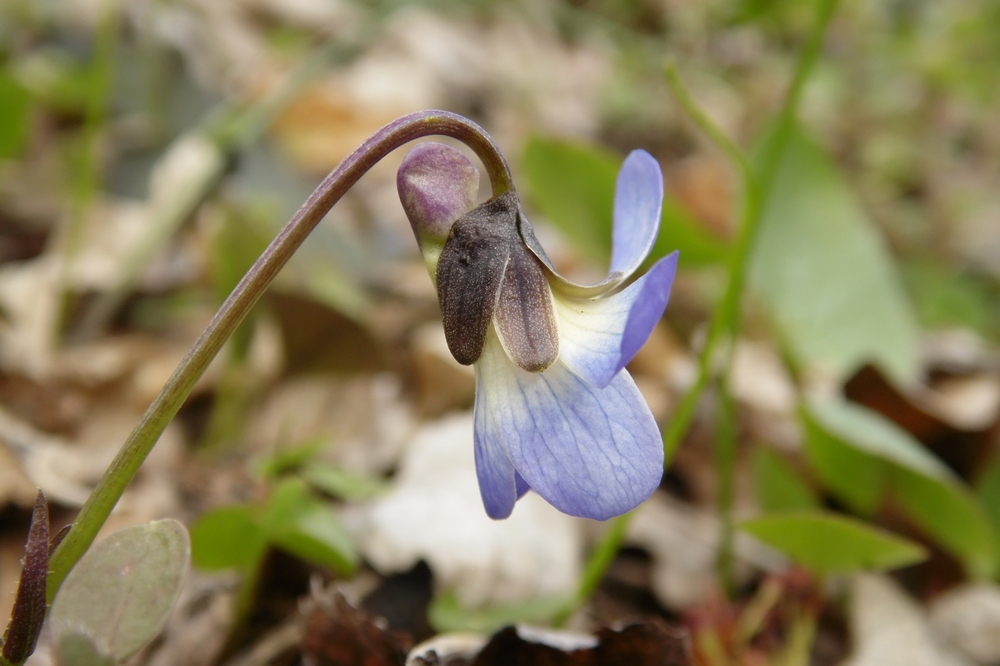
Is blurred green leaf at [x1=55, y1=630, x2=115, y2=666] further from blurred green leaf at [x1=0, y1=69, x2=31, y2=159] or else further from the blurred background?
blurred green leaf at [x1=0, y1=69, x2=31, y2=159]

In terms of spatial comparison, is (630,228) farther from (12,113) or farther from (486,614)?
(12,113)

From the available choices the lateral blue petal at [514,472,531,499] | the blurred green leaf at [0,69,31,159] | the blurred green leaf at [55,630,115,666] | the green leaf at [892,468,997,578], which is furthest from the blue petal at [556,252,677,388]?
the blurred green leaf at [0,69,31,159]

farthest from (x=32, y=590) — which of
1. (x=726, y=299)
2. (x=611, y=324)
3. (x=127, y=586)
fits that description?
(x=726, y=299)

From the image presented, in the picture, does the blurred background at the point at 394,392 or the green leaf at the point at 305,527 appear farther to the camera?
the blurred background at the point at 394,392

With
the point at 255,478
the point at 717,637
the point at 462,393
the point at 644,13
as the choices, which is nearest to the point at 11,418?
the point at 255,478

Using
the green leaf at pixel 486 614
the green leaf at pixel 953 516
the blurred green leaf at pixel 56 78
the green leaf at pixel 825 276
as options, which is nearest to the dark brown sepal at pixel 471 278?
the green leaf at pixel 486 614

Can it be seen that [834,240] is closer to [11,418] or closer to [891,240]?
[11,418]

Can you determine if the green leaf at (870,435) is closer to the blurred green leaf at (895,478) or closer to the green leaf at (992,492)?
the blurred green leaf at (895,478)
